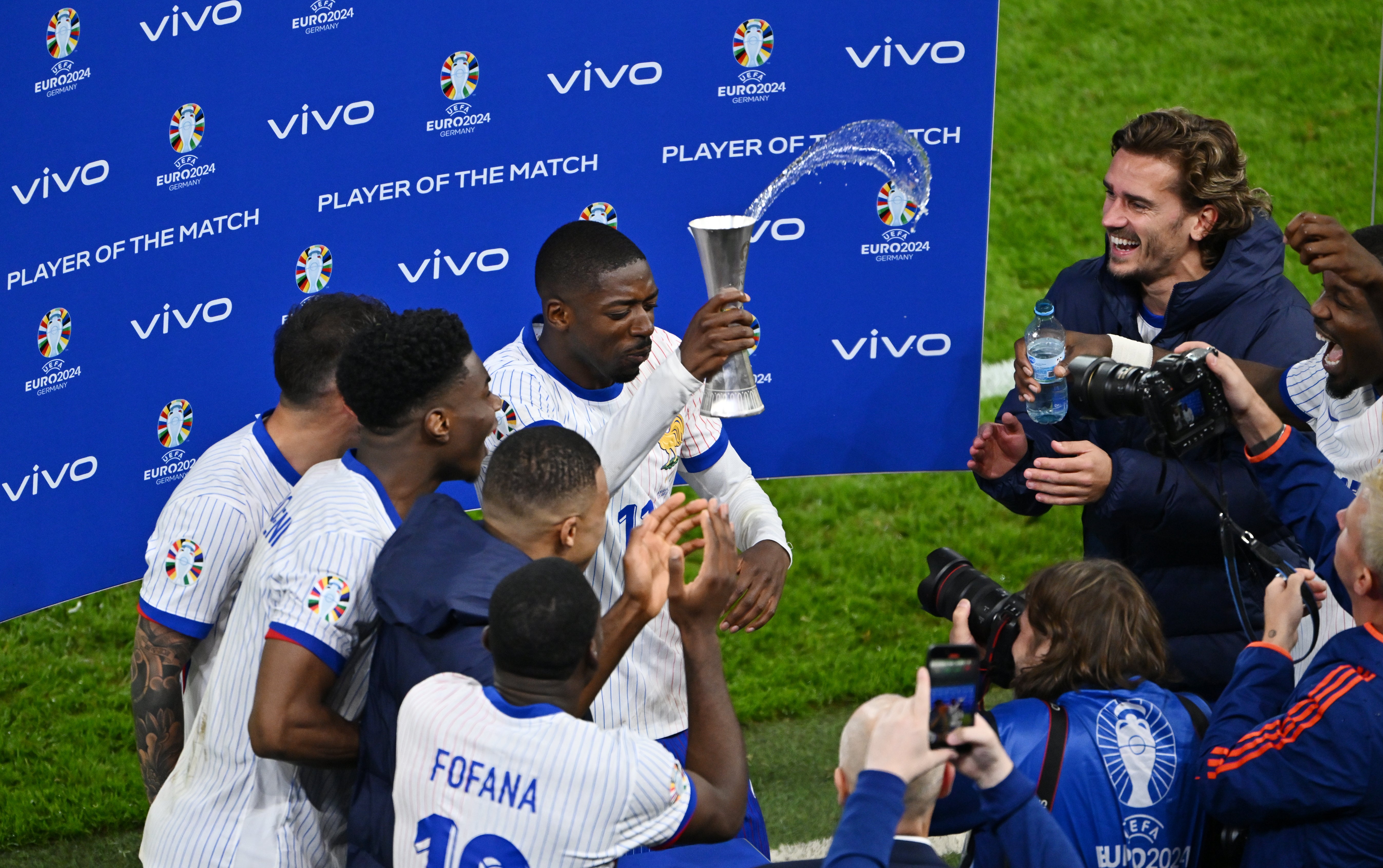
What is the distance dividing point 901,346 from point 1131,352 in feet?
3.87

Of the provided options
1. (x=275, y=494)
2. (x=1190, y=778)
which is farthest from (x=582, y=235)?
(x=1190, y=778)

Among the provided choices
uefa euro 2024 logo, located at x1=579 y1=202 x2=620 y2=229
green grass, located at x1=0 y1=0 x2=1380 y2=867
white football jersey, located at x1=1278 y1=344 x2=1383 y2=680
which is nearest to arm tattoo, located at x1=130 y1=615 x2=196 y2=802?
green grass, located at x1=0 y1=0 x2=1380 y2=867

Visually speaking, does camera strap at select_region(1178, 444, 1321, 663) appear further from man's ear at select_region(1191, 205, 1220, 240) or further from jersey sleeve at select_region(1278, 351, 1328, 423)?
man's ear at select_region(1191, 205, 1220, 240)

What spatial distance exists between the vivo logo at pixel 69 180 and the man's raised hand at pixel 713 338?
2.35 m

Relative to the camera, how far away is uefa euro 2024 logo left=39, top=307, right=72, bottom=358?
475cm

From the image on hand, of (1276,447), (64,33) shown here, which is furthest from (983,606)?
(64,33)

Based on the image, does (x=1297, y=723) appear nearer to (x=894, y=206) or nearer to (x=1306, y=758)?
(x=1306, y=758)

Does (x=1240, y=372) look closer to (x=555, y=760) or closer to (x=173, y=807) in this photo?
(x=555, y=760)

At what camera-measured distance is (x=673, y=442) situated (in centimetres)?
412

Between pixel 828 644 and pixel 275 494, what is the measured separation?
336 centimetres

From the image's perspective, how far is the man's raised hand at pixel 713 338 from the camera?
137 inches

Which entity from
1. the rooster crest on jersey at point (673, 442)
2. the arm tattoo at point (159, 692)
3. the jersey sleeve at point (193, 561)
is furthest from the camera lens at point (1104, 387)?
the arm tattoo at point (159, 692)

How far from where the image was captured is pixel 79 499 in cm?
494

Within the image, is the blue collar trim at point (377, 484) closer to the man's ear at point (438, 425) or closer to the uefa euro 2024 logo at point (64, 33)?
the man's ear at point (438, 425)
